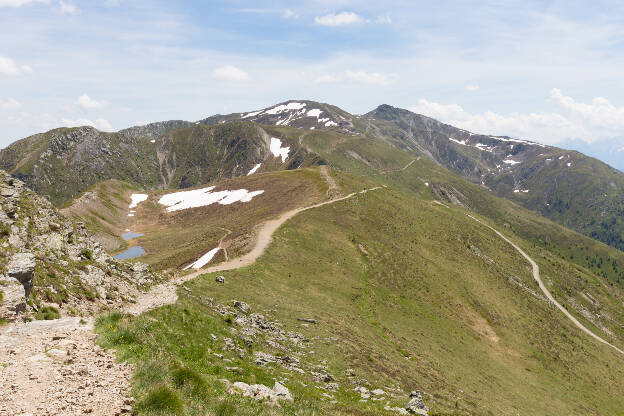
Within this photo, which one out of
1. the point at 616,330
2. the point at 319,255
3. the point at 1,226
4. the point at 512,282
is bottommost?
the point at 616,330

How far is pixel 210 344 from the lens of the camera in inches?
849

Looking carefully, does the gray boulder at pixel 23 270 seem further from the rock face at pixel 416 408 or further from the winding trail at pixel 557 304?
the winding trail at pixel 557 304

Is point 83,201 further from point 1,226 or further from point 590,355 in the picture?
point 590,355

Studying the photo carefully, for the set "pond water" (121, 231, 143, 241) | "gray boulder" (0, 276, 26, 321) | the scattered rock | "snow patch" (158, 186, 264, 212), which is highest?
"snow patch" (158, 186, 264, 212)

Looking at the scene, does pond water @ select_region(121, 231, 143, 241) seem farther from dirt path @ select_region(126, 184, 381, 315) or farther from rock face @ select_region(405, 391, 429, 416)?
rock face @ select_region(405, 391, 429, 416)

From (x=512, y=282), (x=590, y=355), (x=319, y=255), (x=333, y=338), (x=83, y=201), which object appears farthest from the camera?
(x=83, y=201)

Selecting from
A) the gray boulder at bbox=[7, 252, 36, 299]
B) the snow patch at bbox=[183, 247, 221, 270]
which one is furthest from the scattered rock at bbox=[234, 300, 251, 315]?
the snow patch at bbox=[183, 247, 221, 270]

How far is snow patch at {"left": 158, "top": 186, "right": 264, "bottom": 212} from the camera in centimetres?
11356

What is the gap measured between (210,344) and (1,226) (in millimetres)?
14982

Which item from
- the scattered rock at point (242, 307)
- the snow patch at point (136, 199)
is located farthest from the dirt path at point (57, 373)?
the snow patch at point (136, 199)

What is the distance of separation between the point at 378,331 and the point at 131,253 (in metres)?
67.7

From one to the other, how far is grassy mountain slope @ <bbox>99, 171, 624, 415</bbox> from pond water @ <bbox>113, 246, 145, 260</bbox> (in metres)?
40.2

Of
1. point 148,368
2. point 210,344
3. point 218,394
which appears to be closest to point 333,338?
point 210,344

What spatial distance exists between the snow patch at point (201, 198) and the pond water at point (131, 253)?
31.9 m
